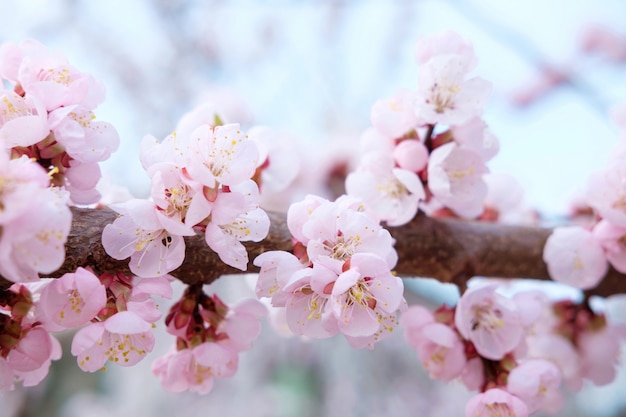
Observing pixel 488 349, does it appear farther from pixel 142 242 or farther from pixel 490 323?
pixel 142 242

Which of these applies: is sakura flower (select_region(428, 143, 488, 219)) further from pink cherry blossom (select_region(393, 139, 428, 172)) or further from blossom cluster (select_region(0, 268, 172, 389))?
blossom cluster (select_region(0, 268, 172, 389))

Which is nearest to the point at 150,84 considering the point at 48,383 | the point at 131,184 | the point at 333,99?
the point at 131,184

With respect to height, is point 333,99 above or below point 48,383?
above

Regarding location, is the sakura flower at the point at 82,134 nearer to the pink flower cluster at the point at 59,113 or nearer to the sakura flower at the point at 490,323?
the pink flower cluster at the point at 59,113

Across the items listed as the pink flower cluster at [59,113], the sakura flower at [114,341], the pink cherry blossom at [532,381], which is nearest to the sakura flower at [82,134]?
the pink flower cluster at [59,113]

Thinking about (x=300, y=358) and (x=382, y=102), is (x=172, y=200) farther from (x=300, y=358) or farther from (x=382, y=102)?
(x=300, y=358)

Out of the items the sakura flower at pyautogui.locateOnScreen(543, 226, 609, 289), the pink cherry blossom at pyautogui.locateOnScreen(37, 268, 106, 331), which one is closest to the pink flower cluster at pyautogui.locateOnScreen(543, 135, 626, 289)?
the sakura flower at pyautogui.locateOnScreen(543, 226, 609, 289)
